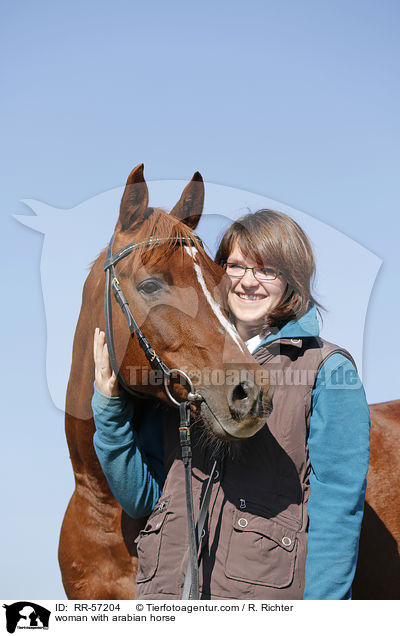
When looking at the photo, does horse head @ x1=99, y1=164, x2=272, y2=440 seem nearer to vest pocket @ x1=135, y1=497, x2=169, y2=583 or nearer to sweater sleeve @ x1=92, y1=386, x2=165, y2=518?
sweater sleeve @ x1=92, y1=386, x2=165, y2=518

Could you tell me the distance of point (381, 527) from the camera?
3.41 m

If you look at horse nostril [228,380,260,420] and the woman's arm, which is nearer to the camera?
horse nostril [228,380,260,420]

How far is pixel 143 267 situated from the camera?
7.69 feet

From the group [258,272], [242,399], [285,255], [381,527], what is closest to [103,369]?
[242,399]

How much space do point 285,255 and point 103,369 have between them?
0.92m

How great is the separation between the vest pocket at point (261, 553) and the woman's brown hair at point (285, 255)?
32.5 inches

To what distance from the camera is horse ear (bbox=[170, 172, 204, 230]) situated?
2693 mm

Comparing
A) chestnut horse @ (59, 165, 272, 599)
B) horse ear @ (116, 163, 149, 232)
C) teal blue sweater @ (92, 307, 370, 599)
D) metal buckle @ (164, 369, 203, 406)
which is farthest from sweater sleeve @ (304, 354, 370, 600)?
horse ear @ (116, 163, 149, 232)

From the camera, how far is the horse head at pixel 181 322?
2.03 meters
